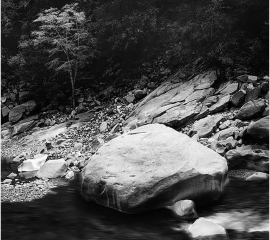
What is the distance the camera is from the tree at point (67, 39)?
15.4 meters

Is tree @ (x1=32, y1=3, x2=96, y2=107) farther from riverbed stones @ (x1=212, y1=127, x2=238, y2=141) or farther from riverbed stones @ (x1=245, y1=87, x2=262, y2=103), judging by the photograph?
riverbed stones @ (x1=212, y1=127, x2=238, y2=141)

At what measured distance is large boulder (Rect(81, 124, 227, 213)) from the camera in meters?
6.17

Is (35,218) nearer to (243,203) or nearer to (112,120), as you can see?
(243,203)

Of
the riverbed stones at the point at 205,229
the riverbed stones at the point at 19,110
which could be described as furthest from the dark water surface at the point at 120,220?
the riverbed stones at the point at 19,110

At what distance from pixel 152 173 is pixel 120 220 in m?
1.04

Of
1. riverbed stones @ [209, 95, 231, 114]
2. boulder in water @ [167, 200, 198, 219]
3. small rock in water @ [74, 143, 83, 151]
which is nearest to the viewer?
boulder in water @ [167, 200, 198, 219]

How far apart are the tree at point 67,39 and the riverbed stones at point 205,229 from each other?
39.1 ft

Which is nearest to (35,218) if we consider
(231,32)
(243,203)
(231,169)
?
(243,203)

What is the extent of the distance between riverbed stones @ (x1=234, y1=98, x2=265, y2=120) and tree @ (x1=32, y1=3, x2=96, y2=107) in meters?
8.27

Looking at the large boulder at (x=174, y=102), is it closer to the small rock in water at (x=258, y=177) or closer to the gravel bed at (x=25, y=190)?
the small rock in water at (x=258, y=177)

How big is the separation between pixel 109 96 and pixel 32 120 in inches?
156

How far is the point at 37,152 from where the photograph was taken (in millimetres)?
12883

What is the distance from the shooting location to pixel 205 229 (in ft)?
16.9

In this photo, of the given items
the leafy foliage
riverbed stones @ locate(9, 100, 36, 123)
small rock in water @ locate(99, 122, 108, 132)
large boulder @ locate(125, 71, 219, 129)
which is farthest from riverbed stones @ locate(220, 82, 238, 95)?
riverbed stones @ locate(9, 100, 36, 123)
